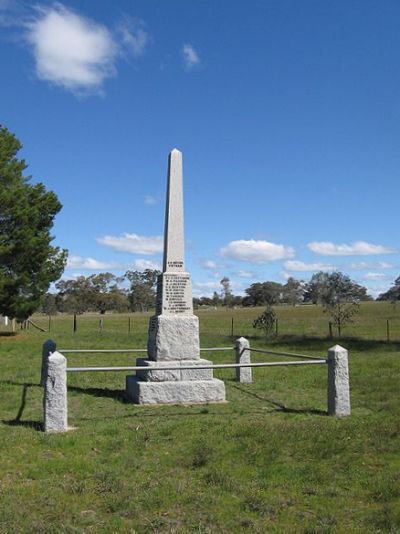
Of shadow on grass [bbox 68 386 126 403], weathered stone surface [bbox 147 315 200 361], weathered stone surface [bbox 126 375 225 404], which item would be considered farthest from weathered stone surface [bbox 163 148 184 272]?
shadow on grass [bbox 68 386 126 403]

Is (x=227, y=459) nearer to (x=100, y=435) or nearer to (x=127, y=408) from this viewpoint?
(x=100, y=435)

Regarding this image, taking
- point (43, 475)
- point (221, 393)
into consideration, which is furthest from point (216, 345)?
point (43, 475)

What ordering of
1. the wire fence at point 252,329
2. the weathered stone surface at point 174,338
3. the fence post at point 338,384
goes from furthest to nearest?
1. the wire fence at point 252,329
2. the weathered stone surface at point 174,338
3. the fence post at point 338,384

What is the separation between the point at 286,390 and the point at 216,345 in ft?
31.1

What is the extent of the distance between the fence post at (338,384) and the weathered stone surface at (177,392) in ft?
6.75

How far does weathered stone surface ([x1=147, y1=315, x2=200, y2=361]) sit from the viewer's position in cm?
1038

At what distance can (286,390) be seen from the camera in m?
11.5

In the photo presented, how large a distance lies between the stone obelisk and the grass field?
1.37 ft

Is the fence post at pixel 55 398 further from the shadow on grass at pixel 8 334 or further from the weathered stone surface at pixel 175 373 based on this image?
the shadow on grass at pixel 8 334

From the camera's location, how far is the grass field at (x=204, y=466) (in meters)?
4.64

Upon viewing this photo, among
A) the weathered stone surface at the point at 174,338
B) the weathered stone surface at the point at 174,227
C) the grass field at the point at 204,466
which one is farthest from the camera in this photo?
the weathered stone surface at the point at 174,227

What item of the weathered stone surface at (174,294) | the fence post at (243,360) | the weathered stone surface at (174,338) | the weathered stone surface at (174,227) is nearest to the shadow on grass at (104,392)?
the weathered stone surface at (174,338)

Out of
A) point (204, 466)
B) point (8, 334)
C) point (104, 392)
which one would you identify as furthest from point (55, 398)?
point (8, 334)

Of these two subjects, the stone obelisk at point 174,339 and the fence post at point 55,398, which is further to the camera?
the stone obelisk at point 174,339
